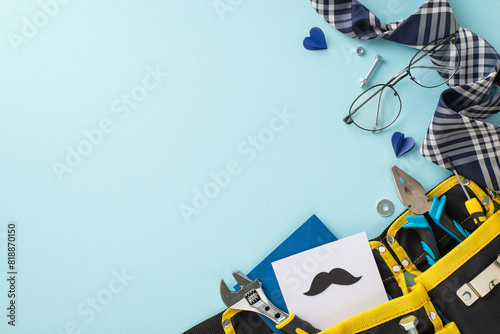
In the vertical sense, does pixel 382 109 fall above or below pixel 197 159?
below

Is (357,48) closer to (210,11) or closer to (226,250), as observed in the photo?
(210,11)

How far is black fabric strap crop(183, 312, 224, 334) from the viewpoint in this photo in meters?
1.10

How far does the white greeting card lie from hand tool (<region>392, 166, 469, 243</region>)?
6.1 inches

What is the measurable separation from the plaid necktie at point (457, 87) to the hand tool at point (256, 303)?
56 centimetres

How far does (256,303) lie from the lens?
1075 mm

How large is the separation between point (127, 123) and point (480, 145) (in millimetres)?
965

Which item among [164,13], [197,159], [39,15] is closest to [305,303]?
[197,159]

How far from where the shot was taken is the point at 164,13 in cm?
116

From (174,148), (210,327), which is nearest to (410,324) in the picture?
(210,327)

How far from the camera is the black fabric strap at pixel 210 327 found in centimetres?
110

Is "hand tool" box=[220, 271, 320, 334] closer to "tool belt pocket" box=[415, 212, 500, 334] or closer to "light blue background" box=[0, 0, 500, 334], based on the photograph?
"light blue background" box=[0, 0, 500, 334]

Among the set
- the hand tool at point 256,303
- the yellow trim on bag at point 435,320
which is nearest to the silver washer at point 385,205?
the yellow trim on bag at point 435,320

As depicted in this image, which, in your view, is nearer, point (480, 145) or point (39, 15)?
point (480, 145)

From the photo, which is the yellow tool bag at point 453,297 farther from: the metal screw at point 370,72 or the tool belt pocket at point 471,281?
the metal screw at point 370,72
